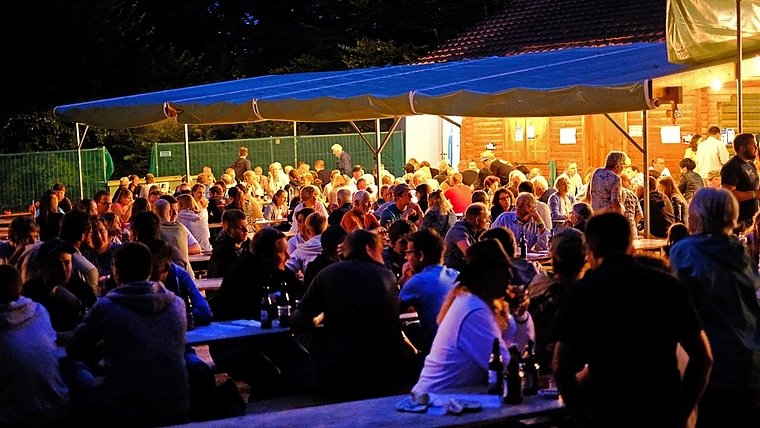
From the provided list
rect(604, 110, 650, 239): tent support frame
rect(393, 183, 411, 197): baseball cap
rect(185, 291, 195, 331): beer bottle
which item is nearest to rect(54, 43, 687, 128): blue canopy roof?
rect(604, 110, 650, 239): tent support frame

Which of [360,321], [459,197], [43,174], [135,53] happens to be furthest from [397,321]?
[135,53]

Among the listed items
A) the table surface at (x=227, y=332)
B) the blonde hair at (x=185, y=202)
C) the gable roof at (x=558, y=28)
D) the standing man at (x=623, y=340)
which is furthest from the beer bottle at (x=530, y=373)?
the gable roof at (x=558, y=28)

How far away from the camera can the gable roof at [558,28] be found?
26.9 meters

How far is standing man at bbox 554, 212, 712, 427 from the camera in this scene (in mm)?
4684

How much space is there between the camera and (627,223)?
486cm

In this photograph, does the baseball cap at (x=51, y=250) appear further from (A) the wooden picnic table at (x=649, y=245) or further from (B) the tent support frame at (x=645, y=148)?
(A) the wooden picnic table at (x=649, y=245)

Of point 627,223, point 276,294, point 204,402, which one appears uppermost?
point 627,223

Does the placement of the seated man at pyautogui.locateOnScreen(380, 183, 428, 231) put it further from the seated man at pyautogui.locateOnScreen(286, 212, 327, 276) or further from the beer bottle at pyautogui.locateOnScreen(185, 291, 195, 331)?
the beer bottle at pyautogui.locateOnScreen(185, 291, 195, 331)

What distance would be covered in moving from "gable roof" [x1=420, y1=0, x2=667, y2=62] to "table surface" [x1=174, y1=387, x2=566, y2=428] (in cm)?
2080

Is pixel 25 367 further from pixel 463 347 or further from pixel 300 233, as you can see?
pixel 300 233

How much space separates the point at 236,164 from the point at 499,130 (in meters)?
6.06

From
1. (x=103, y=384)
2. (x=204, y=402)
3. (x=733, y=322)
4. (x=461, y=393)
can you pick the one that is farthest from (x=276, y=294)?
(x=733, y=322)

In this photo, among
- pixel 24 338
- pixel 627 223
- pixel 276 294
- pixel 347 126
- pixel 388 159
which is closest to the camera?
pixel 627 223

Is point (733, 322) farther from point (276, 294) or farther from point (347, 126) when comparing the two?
point (347, 126)
